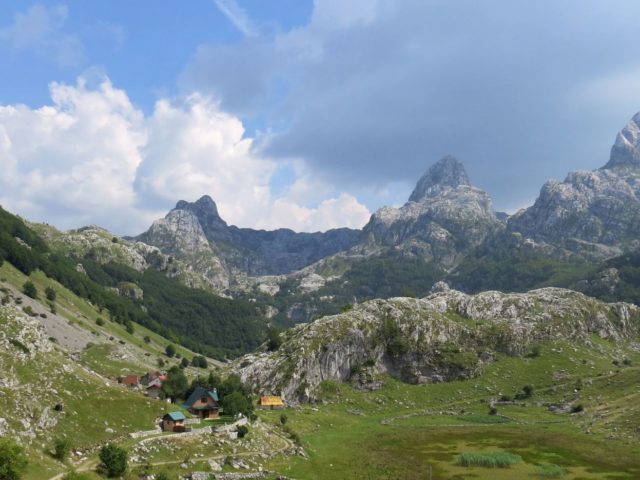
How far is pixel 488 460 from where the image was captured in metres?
89.2

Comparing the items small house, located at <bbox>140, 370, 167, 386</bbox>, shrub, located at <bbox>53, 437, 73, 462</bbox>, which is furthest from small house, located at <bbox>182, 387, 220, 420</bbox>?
small house, located at <bbox>140, 370, 167, 386</bbox>

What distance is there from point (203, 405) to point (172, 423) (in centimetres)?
2204

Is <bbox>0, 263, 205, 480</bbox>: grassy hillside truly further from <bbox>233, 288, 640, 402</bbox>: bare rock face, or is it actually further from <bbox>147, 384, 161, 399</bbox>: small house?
<bbox>233, 288, 640, 402</bbox>: bare rock face

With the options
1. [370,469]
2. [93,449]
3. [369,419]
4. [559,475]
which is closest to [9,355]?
[93,449]

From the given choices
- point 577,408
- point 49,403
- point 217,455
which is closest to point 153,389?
point 217,455

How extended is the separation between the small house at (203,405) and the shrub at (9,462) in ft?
188

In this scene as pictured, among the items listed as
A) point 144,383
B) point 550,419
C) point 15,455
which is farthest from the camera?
point 144,383

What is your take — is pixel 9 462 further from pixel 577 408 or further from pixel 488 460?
pixel 577 408

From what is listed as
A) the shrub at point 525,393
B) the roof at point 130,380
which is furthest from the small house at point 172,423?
the shrub at point 525,393

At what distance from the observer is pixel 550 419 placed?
136750mm

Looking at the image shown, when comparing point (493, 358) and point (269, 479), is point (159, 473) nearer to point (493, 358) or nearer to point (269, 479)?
point (269, 479)

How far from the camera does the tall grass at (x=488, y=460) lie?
8819 cm

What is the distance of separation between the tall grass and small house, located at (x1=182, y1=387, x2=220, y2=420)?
5106cm

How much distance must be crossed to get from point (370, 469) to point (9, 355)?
5946cm
